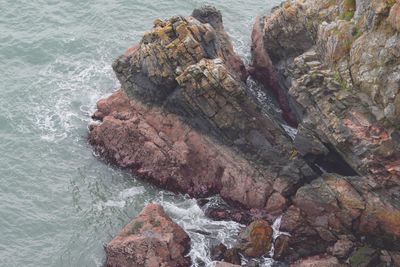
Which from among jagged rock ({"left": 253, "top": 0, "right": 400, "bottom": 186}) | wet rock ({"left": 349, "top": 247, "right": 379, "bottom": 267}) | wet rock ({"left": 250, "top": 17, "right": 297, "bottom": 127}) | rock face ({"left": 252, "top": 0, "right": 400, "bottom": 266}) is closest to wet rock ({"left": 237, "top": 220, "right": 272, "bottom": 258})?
rock face ({"left": 252, "top": 0, "right": 400, "bottom": 266})

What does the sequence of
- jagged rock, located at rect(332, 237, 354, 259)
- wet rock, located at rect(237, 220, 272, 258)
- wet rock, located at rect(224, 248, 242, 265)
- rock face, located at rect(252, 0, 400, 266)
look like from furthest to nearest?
wet rock, located at rect(237, 220, 272, 258) → wet rock, located at rect(224, 248, 242, 265) → jagged rock, located at rect(332, 237, 354, 259) → rock face, located at rect(252, 0, 400, 266)

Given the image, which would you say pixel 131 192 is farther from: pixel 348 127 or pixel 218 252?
pixel 348 127

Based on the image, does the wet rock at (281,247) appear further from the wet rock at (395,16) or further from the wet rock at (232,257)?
the wet rock at (395,16)

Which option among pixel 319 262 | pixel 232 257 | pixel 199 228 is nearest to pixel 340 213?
pixel 319 262

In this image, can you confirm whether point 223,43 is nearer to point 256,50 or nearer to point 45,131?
point 256,50

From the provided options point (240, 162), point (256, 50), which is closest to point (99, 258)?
point (240, 162)

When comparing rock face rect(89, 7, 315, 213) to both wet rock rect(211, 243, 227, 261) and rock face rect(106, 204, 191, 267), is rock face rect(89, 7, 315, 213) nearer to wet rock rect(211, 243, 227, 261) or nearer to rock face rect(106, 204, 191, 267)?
wet rock rect(211, 243, 227, 261)

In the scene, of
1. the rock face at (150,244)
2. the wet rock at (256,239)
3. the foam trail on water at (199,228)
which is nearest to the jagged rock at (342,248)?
the wet rock at (256,239)

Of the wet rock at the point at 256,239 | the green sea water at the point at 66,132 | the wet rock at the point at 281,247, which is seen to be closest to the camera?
the wet rock at the point at 281,247

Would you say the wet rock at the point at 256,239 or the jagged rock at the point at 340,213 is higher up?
the jagged rock at the point at 340,213
